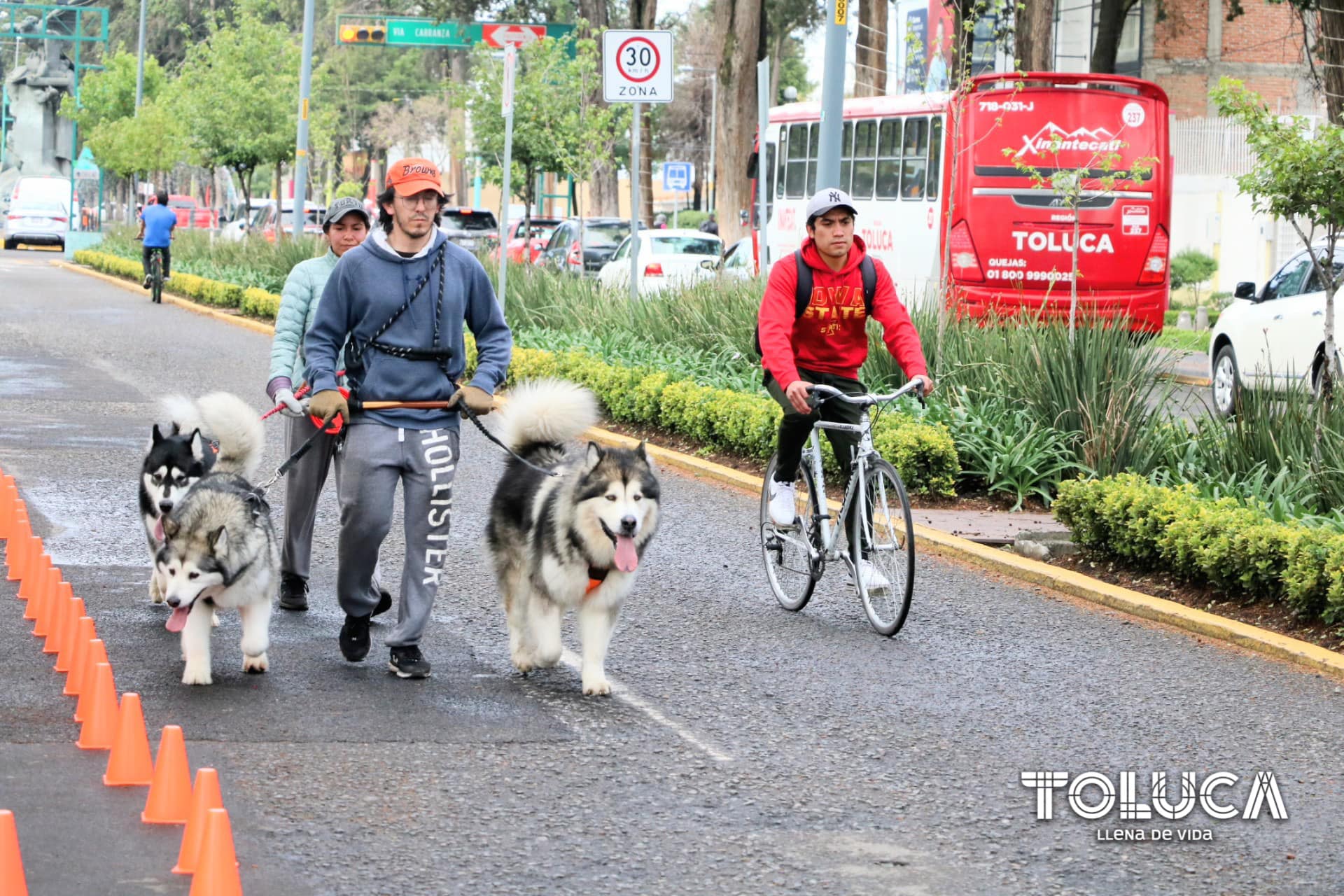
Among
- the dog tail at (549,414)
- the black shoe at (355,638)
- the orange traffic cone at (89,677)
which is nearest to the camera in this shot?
the orange traffic cone at (89,677)

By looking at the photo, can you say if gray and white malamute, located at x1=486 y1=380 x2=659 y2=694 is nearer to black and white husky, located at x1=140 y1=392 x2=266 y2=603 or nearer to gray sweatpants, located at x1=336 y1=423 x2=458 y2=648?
gray sweatpants, located at x1=336 y1=423 x2=458 y2=648

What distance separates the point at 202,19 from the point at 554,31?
3924 centimetres

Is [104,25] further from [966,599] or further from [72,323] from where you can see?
[966,599]

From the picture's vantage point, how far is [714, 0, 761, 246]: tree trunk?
37.7 meters

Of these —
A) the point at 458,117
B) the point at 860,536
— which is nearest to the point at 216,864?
the point at 860,536

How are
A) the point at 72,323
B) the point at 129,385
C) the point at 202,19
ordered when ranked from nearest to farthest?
the point at 129,385 → the point at 72,323 → the point at 202,19

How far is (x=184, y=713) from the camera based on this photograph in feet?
22.1

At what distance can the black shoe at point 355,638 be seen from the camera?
7531mm

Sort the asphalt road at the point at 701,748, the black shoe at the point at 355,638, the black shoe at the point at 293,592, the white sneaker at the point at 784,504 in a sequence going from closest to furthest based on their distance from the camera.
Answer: the asphalt road at the point at 701,748
the black shoe at the point at 355,638
the black shoe at the point at 293,592
the white sneaker at the point at 784,504

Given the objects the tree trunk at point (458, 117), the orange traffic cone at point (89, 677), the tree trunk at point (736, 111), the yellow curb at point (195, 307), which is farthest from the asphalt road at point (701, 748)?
the tree trunk at point (458, 117)

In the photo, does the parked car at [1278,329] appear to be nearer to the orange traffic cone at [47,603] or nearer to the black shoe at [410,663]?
the black shoe at [410,663]

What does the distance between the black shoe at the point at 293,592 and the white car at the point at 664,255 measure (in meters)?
17.0

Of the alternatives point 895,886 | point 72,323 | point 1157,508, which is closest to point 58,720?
point 895,886

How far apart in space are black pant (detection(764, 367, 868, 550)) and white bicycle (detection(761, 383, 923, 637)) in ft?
0.12
